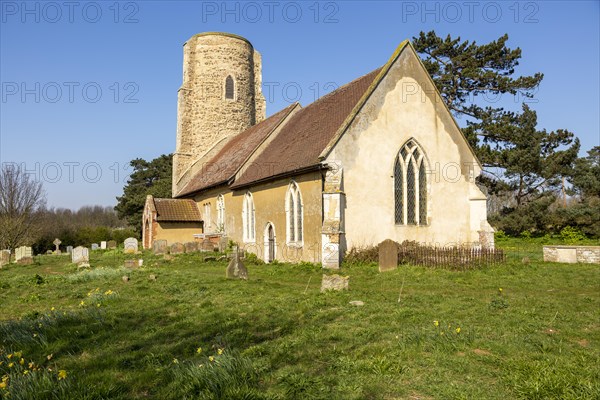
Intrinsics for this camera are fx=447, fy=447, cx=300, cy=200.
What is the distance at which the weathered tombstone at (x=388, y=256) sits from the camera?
14.7 meters

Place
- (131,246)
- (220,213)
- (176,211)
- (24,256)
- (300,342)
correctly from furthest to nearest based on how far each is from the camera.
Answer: (176,211) < (131,246) < (220,213) < (24,256) < (300,342)

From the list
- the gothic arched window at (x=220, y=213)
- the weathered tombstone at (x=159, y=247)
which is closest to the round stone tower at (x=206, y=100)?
the gothic arched window at (x=220, y=213)

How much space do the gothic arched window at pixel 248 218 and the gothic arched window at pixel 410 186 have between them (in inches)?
297

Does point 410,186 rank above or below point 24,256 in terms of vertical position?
above

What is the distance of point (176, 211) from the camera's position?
3023 cm

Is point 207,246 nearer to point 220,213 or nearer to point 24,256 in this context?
point 220,213

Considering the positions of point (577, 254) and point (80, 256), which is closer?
point (577, 254)

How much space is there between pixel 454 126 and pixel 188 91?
871 inches

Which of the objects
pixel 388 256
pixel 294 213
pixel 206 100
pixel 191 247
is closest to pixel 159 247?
pixel 191 247

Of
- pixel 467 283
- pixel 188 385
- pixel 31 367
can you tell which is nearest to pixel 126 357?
pixel 31 367

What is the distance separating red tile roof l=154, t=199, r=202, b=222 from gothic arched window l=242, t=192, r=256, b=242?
812 cm

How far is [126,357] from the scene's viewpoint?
5949 mm

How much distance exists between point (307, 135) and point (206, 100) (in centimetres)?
1673

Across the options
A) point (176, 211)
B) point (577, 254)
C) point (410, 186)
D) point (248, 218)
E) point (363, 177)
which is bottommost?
point (577, 254)
